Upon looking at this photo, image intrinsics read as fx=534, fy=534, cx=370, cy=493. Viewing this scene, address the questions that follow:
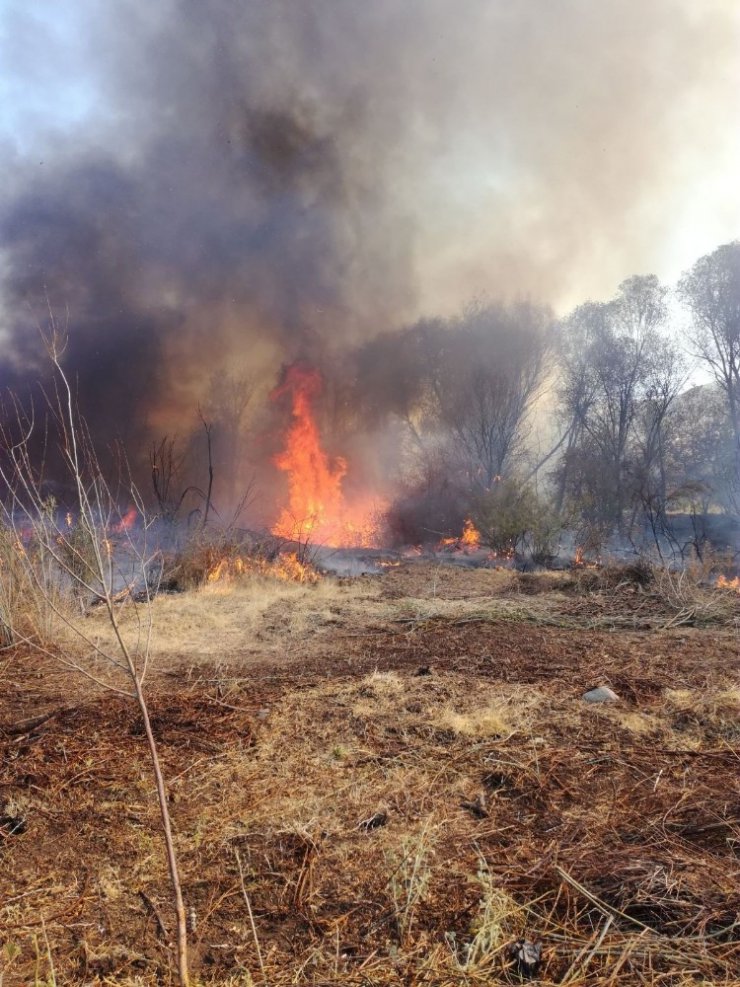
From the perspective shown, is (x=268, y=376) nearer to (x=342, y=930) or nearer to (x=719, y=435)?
(x=719, y=435)

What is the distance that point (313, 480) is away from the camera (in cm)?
2266

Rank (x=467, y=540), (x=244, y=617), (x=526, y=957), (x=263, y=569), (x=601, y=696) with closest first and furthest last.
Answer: (x=526, y=957), (x=601, y=696), (x=244, y=617), (x=263, y=569), (x=467, y=540)

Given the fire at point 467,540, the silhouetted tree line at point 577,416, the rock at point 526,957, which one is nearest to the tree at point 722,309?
the silhouetted tree line at point 577,416

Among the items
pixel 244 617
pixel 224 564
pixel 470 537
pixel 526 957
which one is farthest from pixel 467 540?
pixel 526 957

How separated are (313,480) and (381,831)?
66.9 feet

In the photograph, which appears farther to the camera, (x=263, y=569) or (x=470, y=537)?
(x=470, y=537)

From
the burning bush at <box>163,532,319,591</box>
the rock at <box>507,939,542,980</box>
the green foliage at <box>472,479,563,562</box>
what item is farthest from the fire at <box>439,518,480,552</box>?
the rock at <box>507,939,542,980</box>

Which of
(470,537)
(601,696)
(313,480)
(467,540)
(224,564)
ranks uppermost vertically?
(313,480)

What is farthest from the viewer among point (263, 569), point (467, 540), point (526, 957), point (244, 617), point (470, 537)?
point (467, 540)

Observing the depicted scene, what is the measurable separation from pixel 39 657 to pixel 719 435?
29.3 meters

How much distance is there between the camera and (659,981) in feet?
5.41

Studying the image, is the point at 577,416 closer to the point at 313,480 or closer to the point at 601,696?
the point at 313,480

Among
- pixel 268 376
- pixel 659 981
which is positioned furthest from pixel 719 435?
pixel 659 981

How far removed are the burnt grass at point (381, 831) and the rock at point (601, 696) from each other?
0.08 meters
